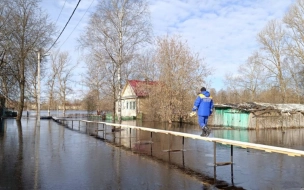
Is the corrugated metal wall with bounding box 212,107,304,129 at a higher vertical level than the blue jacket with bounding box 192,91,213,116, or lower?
lower

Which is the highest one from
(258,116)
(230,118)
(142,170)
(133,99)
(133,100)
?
(133,99)

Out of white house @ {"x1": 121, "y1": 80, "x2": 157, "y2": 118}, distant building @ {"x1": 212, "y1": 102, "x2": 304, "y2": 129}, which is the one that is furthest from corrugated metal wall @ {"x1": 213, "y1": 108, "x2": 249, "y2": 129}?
white house @ {"x1": 121, "y1": 80, "x2": 157, "y2": 118}

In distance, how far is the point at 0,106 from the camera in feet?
116

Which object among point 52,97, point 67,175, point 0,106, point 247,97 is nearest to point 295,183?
point 67,175

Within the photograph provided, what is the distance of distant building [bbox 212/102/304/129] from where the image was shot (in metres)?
24.8

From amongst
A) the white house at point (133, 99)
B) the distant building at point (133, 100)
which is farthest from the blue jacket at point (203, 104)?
the white house at point (133, 99)

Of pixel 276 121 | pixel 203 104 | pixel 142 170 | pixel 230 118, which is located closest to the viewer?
pixel 142 170

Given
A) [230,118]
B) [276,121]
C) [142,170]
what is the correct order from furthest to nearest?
1. [230,118]
2. [276,121]
3. [142,170]

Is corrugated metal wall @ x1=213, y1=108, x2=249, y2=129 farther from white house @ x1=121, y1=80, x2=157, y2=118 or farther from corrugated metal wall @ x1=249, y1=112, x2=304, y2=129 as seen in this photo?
white house @ x1=121, y1=80, x2=157, y2=118

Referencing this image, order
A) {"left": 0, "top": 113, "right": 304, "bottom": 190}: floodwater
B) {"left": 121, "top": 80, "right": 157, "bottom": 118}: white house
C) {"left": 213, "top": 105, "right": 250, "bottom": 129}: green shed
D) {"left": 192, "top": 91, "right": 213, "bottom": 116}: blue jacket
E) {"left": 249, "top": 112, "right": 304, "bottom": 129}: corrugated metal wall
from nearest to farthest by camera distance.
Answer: {"left": 0, "top": 113, "right": 304, "bottom": 190}: floodwater
{"left": 192, "top": 91, "right": 213, "bottom": 116}: blue jacket
{"left": 249, "top": 112, "right": 304, "bottom": 129}: corrugated metal wall
{"left": 213, "top": 105, "right": 250, "bottom": 129}: green shed
{"left": 121, "top": 80, "right": 157, "bottom": 118}: white house

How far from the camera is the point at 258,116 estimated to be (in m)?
24.8

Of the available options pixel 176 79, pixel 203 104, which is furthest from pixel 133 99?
pixel 203 104

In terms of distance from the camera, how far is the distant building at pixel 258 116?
81.4 feet

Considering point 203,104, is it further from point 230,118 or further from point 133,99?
point 133,99
